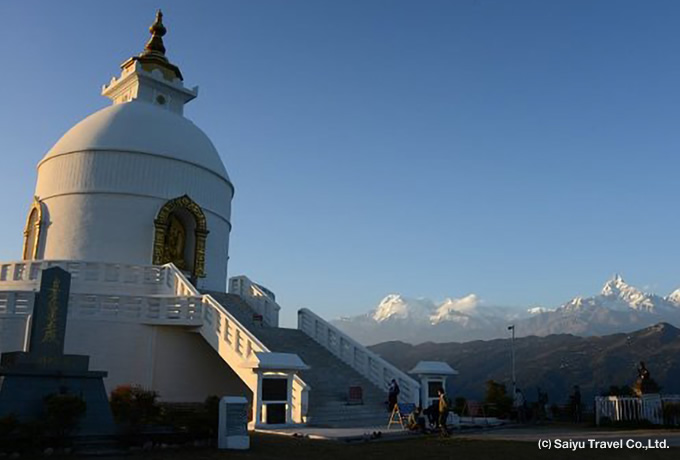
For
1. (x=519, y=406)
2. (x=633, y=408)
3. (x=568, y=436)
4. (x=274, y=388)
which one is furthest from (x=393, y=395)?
(x=633, y=408)

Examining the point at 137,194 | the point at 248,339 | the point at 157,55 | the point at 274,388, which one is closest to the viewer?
the point at 274,388

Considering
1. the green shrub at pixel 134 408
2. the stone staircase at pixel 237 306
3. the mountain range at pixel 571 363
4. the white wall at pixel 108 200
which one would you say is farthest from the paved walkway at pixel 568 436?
the mountain range at pixel 571 363

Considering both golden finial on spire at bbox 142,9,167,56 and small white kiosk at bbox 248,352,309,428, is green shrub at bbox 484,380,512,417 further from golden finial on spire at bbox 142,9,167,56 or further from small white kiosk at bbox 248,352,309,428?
golden finial on spire at bbox 142,9,167,56

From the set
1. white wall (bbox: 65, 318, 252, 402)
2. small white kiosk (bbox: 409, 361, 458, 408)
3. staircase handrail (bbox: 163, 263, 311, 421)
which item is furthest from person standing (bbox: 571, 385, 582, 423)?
white wall (bbox: 65, 318, 252, 402)

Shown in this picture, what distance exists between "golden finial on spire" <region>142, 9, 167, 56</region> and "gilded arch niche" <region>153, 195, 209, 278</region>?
1059 centimetres

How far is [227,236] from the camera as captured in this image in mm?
29453

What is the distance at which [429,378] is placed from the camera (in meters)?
19.8

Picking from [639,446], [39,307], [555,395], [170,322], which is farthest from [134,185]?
[555,395]

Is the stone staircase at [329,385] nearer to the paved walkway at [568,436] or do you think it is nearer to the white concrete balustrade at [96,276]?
the paved walkway at [568,436]

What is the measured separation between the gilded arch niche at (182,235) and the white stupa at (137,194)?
1.6 inches

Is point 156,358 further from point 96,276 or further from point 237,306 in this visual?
point 237,306

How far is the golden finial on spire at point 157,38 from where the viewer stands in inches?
1314

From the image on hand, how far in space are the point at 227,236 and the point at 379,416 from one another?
13380mm

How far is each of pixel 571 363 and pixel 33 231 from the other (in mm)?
73112
